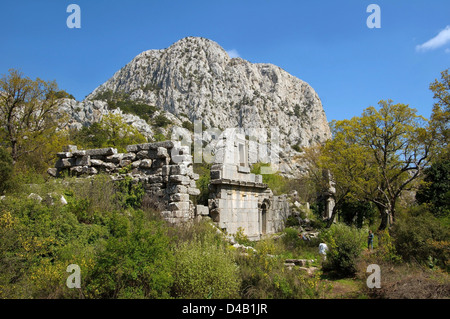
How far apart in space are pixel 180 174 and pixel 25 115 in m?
14.6

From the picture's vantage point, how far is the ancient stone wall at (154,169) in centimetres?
1064

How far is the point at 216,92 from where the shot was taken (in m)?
82.6

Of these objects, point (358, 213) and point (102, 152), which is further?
point (358, 213)

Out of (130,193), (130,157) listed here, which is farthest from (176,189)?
(130,157)

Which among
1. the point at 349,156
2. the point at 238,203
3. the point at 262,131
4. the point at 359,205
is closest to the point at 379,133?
the point at 349,156

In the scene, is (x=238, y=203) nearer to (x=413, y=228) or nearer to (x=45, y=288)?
(x=413, y=228)

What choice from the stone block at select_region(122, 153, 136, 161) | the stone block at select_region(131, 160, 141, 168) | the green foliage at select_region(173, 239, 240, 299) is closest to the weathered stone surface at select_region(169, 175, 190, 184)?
the stone block at select_region(131, 160, 141, 168)

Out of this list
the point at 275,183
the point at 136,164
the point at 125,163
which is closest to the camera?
the point at 136,164

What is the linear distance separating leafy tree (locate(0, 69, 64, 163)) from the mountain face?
44775 mm

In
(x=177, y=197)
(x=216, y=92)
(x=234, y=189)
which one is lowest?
(x=177, y=197)

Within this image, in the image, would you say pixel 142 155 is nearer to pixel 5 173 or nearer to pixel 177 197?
pixel 177 197

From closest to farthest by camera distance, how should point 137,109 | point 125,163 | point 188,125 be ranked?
point 125,163
point 137,109
point 188,125

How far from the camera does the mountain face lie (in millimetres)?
77250
